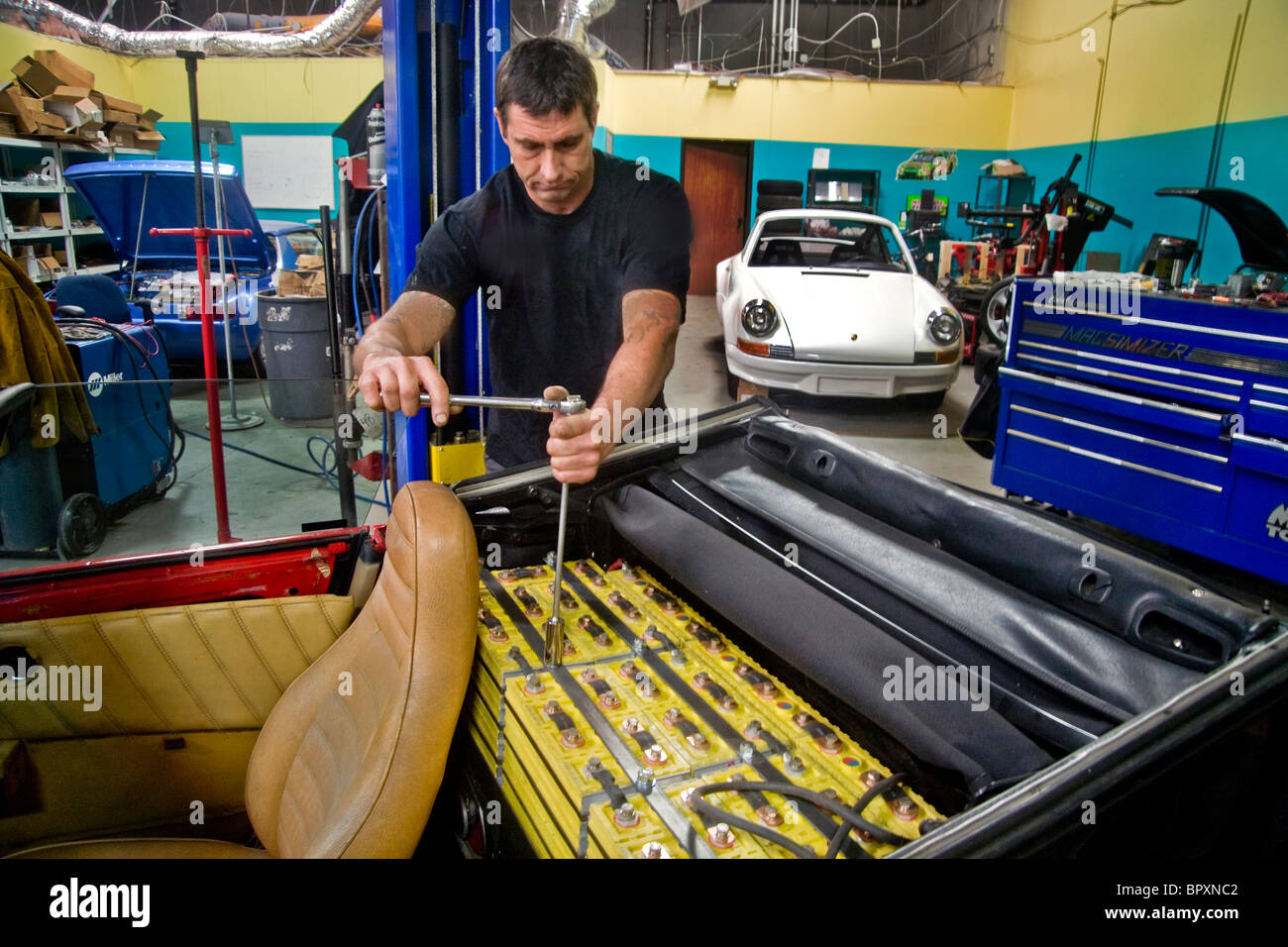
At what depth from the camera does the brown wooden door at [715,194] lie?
40.5 ft

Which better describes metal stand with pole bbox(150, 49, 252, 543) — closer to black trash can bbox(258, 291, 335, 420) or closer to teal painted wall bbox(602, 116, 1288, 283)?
black trash can bbox(258, 291, 335, 420)

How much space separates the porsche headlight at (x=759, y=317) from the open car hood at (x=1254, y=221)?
7.49 feet

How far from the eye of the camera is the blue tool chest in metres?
3.16

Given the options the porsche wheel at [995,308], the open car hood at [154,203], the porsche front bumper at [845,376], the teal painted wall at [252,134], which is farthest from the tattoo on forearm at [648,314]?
the teal painted wall at [252,134]

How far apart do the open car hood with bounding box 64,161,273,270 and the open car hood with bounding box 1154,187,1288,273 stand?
526 cm

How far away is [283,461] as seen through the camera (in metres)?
4.48

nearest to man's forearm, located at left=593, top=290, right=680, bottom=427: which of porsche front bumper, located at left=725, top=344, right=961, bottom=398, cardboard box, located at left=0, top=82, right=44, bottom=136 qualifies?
porsche front bumper, located at left=725, top=344, right=961, bottom=398

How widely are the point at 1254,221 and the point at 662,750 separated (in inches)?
162

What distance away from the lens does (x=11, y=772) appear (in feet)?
4.71

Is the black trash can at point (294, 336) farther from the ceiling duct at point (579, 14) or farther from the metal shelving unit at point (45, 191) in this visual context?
the metal shelving unit at point (45, 191)

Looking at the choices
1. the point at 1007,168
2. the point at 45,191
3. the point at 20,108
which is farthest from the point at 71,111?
the point at 1007,168
